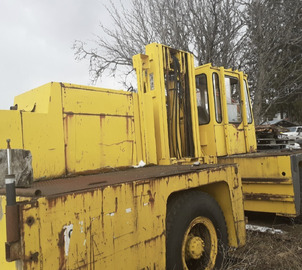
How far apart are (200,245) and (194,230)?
0.59 feet

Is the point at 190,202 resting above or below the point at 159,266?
above

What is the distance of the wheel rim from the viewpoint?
10.2ft

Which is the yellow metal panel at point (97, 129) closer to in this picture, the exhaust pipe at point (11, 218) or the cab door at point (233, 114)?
the exhaust pipe at point (11, 218)

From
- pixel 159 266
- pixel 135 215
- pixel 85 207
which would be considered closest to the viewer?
pixel 85 207

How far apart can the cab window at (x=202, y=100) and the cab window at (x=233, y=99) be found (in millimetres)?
449

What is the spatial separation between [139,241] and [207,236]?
46.6 inches

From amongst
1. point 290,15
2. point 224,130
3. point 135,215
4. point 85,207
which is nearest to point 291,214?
point 224,130

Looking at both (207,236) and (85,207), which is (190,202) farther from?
(85,207)

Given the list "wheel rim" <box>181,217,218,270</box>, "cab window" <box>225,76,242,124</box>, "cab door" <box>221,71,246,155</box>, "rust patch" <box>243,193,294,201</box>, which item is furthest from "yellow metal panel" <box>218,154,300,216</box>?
"wheel rim" <box>181,217,218,270</box>

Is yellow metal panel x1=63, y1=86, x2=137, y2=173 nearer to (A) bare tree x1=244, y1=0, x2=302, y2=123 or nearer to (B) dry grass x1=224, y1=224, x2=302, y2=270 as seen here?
(B) dry grass x1=224, y1=224, x2=302, y2=270

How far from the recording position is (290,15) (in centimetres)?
1445

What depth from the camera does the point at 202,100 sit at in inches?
200

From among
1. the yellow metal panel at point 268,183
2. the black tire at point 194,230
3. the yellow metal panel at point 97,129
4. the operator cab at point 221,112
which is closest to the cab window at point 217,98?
the operator cab at point 221,112

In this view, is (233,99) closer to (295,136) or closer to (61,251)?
(61,251)
